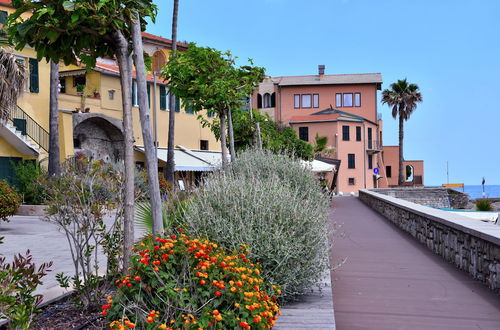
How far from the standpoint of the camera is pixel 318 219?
5793 millimetres

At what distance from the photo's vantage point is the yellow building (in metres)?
23.5

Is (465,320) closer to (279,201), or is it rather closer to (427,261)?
(279,201)

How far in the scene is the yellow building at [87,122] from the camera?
927 inches

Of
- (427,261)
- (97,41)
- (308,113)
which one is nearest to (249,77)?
(427,261)

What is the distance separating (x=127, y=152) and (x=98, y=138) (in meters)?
24.9

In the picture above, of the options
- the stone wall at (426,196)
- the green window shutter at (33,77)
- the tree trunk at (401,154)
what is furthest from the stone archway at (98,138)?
the tree trunk at (401,154)

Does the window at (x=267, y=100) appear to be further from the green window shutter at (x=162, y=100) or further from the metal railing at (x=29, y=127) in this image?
the metal railing at (x=29, y=127)

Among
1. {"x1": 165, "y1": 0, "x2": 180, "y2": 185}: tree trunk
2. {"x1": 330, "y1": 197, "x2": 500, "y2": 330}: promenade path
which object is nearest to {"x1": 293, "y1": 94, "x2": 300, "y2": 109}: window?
{"x1": 165, "y1": 0, "x2": 180, "y2": 185}: tree trunk

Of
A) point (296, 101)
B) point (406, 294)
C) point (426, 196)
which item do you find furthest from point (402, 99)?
point (406, 294)

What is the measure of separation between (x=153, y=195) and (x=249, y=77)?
33.0ft

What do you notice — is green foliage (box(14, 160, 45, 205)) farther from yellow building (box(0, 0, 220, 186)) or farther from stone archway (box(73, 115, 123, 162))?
stone archway (box(73, 115, 123, 162))

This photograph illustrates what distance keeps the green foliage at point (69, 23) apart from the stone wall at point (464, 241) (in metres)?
4.72

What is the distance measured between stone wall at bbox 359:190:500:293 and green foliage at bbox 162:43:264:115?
5495 millimetres

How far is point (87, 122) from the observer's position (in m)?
28.2
